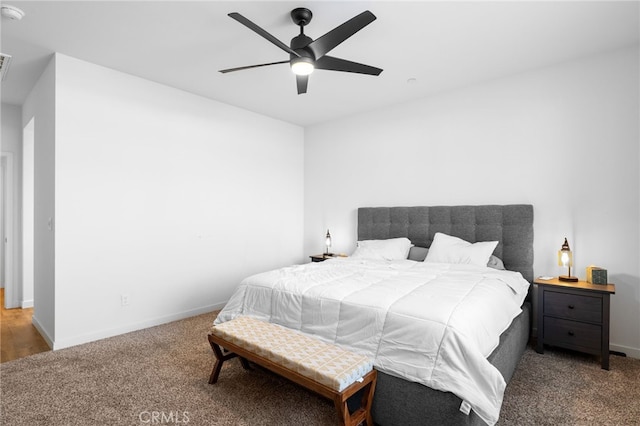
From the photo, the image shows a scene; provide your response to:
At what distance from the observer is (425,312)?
1.88 m

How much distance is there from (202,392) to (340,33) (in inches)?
101

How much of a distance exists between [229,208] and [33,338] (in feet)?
7.83

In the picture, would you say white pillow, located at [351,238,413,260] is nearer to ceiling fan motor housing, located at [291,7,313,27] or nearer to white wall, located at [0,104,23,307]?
ceiling fan motor housing, located at [291,7,313,27]

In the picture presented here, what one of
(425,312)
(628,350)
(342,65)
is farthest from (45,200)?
(628,350)

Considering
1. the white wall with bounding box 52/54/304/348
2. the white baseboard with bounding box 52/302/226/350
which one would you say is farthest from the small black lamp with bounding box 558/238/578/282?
the white baseboard with bounding box 52/302/226/350

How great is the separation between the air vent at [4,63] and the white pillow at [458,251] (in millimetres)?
4477

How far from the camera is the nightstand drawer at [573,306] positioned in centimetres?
266

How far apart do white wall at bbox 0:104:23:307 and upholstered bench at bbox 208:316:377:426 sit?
3.94m

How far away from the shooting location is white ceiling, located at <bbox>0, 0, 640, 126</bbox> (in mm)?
2379

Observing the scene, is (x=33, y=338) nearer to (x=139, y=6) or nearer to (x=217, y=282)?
(x=217, y=282)

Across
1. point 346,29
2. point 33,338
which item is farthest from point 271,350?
point 33,338

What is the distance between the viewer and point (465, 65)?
10.7 feet

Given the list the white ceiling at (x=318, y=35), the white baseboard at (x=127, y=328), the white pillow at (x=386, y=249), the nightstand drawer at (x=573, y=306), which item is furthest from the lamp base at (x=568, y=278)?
the white baseboard at (x=127, y=328)

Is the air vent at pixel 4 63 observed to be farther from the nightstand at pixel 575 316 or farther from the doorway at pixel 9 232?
the nightstand at pixel 575 316
